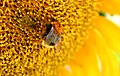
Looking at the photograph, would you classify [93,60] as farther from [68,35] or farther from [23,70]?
[23,70]

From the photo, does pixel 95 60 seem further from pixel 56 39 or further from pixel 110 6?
pixel 56 39

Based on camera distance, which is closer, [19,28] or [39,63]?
[19,28]

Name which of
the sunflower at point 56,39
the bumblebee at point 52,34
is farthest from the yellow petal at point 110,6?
the bumblebee at point 52,34

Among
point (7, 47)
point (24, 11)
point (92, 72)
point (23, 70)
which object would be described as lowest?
point (92, 72)

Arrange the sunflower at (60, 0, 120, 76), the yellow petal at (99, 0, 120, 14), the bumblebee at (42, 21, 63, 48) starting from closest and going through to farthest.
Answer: the bumblebee at (42, 21, 63, 48), the yellow petal at (99, 0, 120, 14), the sunflower at (60, 0, 120, 76)

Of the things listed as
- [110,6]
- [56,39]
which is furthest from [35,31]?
[110,6]

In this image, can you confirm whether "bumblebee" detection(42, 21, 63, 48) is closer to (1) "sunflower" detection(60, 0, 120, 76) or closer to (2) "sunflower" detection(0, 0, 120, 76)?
(2) "sunflower" detection(0, 0, 120, 76)

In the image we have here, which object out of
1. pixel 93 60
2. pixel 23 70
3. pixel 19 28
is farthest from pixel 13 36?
pixel 93 60

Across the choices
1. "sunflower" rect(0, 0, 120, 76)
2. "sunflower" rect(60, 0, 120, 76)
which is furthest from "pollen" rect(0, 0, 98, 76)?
"sunflower" rect(60, 0, 120, 76)
